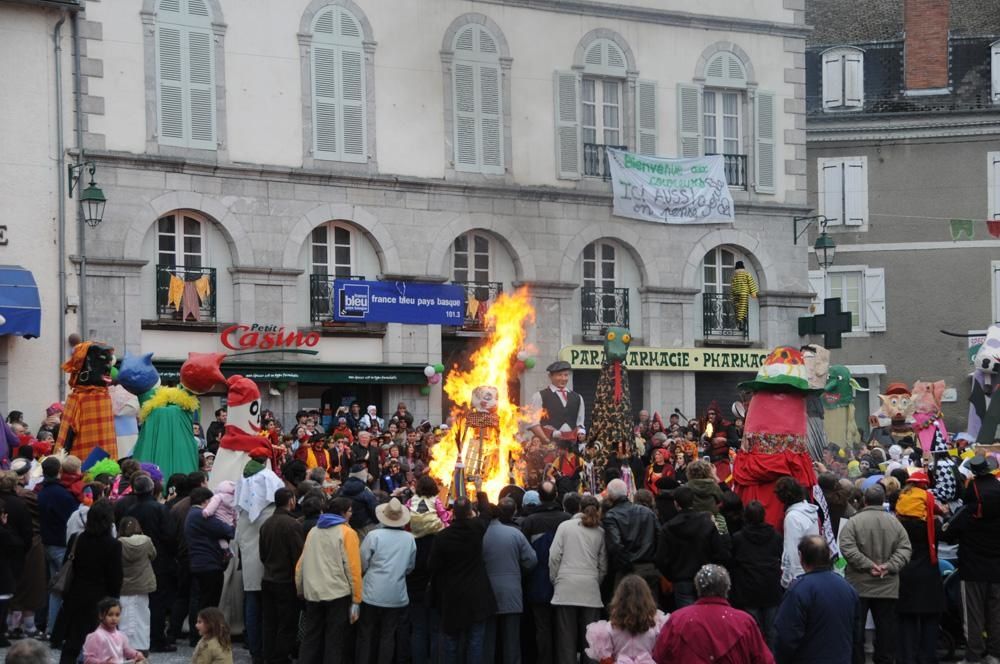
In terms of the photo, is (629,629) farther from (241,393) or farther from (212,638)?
(241,393)

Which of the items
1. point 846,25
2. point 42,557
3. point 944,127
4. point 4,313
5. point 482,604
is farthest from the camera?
point 846,25

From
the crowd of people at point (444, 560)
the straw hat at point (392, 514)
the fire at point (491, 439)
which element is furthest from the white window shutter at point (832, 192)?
the straw hat at point (392, 514)

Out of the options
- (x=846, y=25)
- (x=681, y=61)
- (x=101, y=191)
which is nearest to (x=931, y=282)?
(x=846, y=25)

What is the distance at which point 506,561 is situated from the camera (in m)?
14.2

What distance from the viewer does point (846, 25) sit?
42.8 m

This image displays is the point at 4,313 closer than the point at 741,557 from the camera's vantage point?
No

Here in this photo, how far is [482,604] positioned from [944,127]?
28.1m

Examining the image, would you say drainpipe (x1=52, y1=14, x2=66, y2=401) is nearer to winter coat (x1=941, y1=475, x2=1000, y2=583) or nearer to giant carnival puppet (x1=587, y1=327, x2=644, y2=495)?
giant carnival puppet (x1=587, y1=327, x2=644, y2=495)

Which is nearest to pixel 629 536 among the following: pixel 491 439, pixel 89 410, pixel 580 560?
pixel 580 560

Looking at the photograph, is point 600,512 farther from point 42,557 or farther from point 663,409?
point 663,409

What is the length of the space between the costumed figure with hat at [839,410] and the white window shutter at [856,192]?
40.6ft

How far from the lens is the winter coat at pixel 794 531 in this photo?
1459 centimetres

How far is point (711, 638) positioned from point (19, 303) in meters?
17.8

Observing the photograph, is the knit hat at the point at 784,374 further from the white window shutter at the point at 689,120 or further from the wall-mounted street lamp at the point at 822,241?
the white window shutter at the point at 689,120
